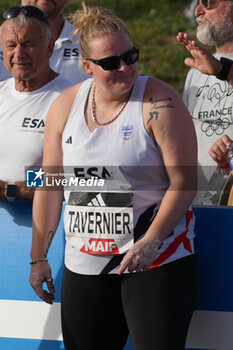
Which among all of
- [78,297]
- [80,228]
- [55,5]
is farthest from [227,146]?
[55,5]

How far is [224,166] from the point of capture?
9.23ft

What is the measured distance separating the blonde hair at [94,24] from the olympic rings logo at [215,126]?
46.2 inches

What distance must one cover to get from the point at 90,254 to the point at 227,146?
0.81m

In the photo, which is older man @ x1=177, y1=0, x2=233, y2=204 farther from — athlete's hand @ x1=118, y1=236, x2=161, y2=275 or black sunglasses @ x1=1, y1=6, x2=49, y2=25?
athlete's hand @ x1=118, y1=236, x2=161, y2=275

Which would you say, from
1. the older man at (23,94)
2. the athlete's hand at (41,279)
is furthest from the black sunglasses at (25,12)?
the athlete's hand at (41,279)

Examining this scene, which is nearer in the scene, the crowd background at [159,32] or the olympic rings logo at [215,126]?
the olympic rings logo at [215,126]

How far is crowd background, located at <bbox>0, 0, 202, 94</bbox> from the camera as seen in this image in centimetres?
1191

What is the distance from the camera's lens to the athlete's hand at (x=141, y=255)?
86.2 inches

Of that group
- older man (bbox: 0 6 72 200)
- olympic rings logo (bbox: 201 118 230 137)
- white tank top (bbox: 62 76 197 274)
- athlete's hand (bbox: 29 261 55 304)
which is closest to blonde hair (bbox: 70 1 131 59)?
white tank top (bbox: 62 76 197 274)

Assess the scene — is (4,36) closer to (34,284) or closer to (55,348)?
(34,284)

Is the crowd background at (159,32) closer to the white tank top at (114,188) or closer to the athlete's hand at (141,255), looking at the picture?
the white tank top at (114,188)

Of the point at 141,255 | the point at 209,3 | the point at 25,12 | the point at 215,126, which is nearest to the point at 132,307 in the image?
the point at 141,255

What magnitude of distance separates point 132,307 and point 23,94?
51.2 inches

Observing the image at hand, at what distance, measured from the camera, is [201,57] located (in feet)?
9.12
